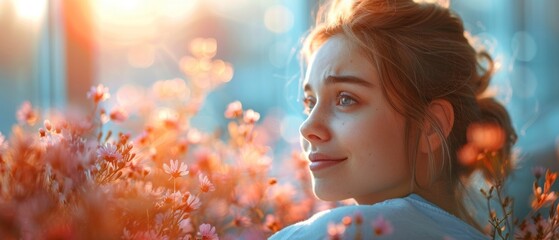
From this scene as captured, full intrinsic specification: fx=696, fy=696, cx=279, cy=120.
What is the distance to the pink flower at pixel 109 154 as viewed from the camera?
80 centimetres

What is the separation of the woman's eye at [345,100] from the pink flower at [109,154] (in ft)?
1.41

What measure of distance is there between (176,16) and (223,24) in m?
0.33

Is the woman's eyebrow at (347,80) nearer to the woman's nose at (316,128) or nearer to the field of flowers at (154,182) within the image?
the woman's nose at (316,128)

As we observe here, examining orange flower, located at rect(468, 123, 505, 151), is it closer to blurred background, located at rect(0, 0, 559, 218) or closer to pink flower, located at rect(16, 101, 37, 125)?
blurred background, located at rect(0, 0, 559, 218)

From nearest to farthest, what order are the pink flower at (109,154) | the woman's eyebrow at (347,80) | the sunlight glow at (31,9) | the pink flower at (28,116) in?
1. the pink flower at (109,154)
2. the pink flower at (28,116)
3. the woman's eyebrow at (347,80)
4. the sunlight glow at (31,9)

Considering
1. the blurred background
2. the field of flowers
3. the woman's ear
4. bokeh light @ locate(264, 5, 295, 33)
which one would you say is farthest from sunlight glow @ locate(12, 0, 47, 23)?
bokeh light @ locate(264, 5, 295, 33)

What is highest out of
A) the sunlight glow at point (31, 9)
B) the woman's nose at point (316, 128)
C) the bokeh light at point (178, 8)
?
the sunlight glow at point (31, 9)

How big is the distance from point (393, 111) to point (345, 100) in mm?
79

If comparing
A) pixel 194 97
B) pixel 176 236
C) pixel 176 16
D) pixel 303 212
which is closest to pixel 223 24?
pixel 176 16

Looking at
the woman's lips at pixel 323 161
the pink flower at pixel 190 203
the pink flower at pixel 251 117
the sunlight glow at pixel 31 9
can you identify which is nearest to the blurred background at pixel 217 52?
the sunlight glow at pixel 31 9

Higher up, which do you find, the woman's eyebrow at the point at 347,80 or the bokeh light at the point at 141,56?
the woman's eyebrow at the point at 347,80

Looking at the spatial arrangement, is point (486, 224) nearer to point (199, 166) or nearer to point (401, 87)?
point (401, 87)

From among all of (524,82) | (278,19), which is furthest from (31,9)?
(524,82)

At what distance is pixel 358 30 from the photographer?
1.19 m
